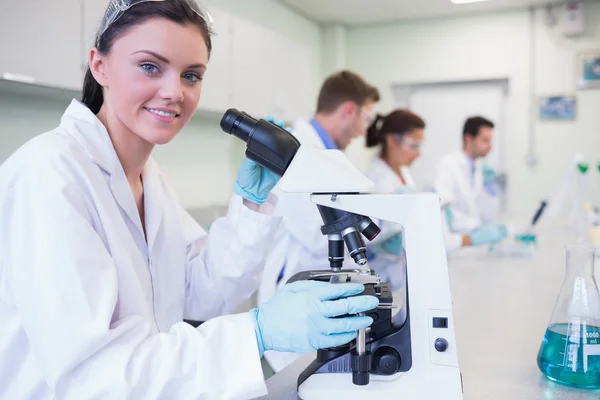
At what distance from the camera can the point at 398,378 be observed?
833mm

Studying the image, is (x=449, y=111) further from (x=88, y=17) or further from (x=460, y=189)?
(x=88, y=17)

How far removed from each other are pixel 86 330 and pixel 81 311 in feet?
0.10

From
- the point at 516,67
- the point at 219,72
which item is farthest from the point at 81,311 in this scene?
the point at 516,67

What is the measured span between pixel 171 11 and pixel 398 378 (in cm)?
80

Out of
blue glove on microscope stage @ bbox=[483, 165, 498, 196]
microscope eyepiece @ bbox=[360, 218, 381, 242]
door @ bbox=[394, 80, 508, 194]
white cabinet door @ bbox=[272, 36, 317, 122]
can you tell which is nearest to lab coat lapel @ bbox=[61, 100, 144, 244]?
microscope eyepiece @ bbox=[360, 218, 381, 242]

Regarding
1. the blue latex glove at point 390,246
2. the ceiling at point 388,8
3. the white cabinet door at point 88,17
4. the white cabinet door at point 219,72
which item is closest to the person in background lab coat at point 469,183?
the blue latex glove at point 390,246

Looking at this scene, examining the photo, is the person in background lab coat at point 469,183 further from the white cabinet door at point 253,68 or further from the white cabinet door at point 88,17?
the white cabinet door at point 88,17

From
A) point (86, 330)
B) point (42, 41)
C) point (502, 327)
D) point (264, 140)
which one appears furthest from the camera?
point (42, 41)

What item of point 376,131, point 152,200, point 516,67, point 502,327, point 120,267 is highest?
point 516,67

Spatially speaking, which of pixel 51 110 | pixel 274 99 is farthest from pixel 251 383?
pixel 274 99

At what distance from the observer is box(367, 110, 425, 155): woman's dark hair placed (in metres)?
3.11

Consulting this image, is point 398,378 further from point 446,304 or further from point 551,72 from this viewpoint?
point 551,72

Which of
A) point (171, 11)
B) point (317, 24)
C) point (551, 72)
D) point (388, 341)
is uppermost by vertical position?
point (317, 24)

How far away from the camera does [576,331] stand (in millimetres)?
938
